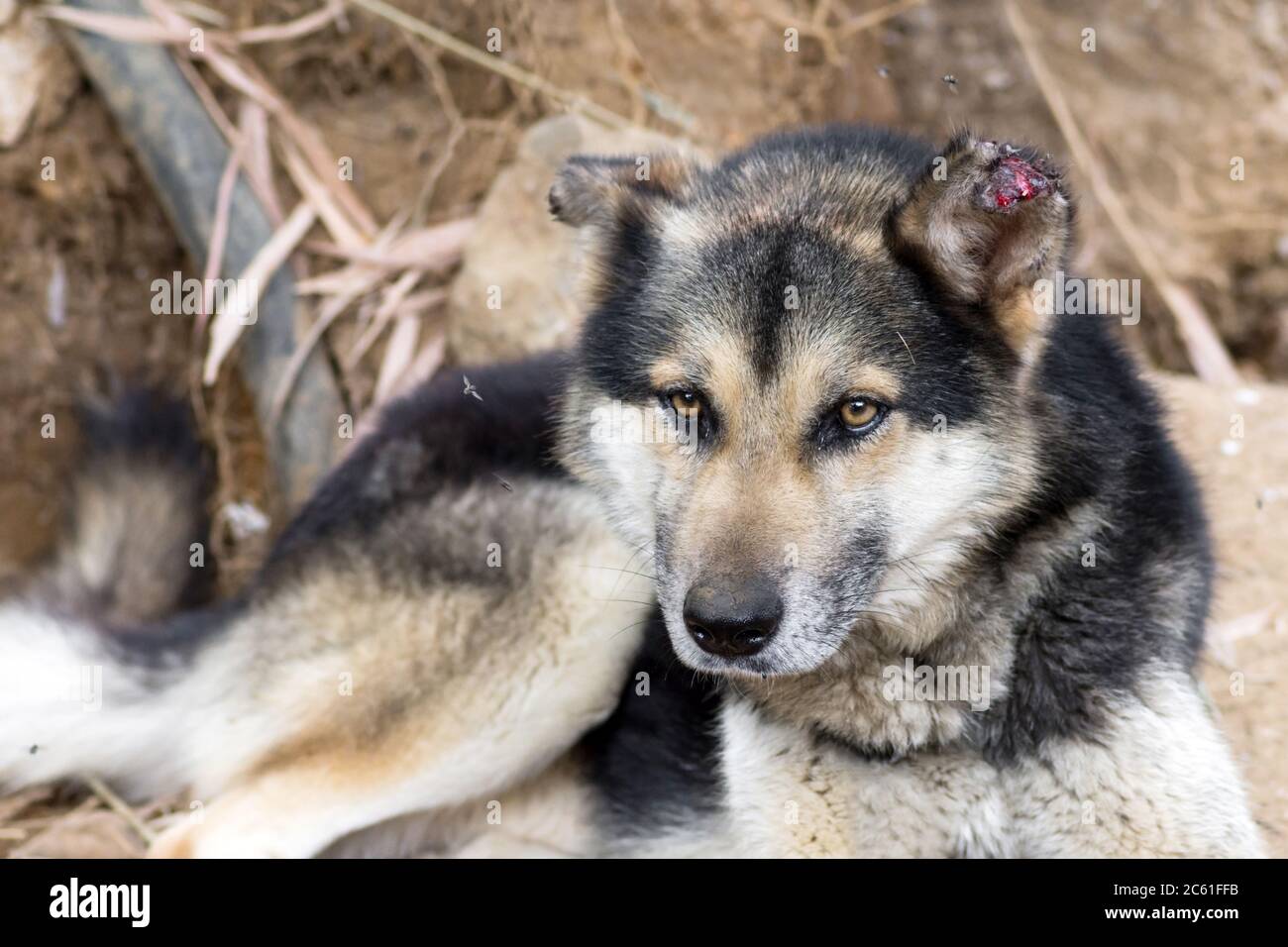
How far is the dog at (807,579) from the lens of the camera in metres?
2.98

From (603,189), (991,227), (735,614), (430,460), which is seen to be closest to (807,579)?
(735,614)

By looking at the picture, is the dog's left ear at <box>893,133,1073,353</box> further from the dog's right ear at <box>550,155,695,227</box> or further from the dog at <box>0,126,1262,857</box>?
the dog's right ear at <box>550,155,695,227</box>

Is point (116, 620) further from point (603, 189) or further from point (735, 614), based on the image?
point (735, 614)

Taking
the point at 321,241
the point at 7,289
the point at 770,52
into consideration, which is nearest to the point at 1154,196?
the point at 770,52

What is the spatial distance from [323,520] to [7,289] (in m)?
2.75

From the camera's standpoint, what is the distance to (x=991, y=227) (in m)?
2.95

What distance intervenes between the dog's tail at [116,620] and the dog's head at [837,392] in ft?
7.13

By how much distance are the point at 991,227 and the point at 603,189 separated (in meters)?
1.09

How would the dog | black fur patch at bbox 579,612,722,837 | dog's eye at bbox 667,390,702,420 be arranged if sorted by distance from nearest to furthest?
the dog < dog's eye at bbox 667,390,702,420 < black fur patch at bbox 579,612,722,837

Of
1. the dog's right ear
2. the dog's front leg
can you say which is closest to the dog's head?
the dog's right ear

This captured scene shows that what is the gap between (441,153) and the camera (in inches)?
246

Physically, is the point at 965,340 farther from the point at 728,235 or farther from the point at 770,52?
the point at 770,52

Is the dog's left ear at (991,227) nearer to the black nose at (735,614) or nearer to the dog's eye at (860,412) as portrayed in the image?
the dog's eye at (860,412)

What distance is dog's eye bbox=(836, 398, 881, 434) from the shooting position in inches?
118
